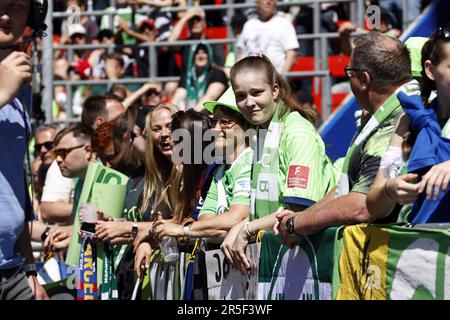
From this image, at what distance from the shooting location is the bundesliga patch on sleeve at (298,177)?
566cm

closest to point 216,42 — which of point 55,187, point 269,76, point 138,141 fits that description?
point 55,187

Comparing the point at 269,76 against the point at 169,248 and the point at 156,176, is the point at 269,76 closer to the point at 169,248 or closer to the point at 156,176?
the point at 169,248

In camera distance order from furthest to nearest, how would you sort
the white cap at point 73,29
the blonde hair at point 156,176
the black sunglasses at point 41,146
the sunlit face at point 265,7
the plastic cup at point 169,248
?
the white cap at point 73,29
the sunlit face at point 265,7
the black sunglasses at point 41,146
the blonde hair at point 156,176
the plastic cup at point 169,248

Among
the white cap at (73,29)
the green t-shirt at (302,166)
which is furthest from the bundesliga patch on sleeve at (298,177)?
the white cap at (73,29)

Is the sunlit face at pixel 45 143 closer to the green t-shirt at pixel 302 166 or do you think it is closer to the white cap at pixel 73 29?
the white cap at pixel 73 29

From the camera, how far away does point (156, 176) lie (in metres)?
7.65

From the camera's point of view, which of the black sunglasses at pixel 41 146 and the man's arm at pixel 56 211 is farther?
the black sunglasses at pixel 41 146

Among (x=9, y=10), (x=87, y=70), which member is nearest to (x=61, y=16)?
(x=87, y=70)

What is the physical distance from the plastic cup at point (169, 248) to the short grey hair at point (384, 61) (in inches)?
89.7

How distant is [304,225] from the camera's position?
5062 mm

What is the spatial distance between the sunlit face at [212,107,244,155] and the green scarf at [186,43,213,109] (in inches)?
222

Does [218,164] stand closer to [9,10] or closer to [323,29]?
[9,10]

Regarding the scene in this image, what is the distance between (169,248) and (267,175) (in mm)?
1416
